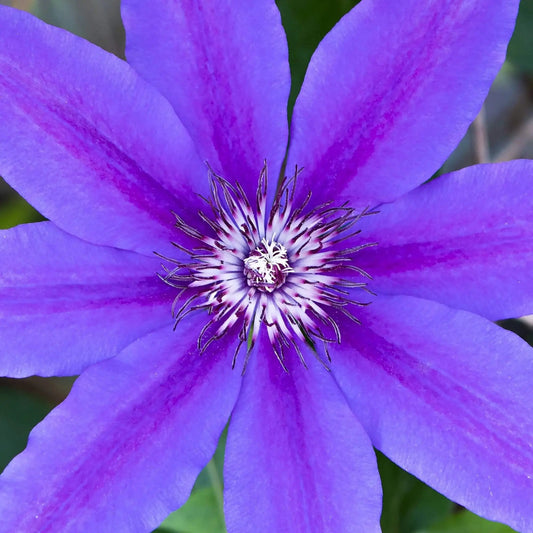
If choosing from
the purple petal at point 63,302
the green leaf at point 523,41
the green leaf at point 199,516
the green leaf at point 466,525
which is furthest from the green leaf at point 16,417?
the green leaf at point 523,41

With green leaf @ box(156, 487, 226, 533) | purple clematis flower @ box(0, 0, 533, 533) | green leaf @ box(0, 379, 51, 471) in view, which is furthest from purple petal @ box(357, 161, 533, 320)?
green leaf @ box(0, 379, 51, 471)

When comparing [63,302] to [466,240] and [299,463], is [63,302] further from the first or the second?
[466,240]

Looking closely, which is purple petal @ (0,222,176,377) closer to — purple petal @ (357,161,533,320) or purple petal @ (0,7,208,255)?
purple petal @ (0,7,208,255)

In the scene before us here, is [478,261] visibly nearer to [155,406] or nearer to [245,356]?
[245,356]

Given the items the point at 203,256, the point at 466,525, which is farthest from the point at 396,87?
the point at 466,525

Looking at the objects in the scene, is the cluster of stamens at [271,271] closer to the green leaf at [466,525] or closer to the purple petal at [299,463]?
the purple petal at [299,463]
